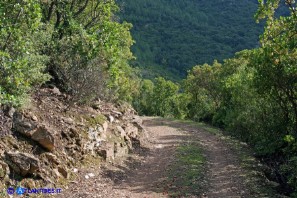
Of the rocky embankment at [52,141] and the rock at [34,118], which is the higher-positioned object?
the rock at [34,118]

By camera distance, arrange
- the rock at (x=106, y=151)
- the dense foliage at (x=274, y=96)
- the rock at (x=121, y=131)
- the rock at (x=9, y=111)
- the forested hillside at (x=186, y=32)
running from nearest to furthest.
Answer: the rock at (x=9, y=111)
the dense foliage at (x=274, y=96)
the rock at (x=106, y=151)
the rock at (x=121, y=131)
the forested hillside at (x=186, y=32)

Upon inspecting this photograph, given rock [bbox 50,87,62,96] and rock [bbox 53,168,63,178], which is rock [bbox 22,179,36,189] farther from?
rock [bbox 50,87,62,96]

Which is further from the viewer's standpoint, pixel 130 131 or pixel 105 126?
pixel 130 131

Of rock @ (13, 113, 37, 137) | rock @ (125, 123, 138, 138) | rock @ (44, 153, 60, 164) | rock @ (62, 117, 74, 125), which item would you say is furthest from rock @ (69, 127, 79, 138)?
rock @ (125, 123, 138, 138)

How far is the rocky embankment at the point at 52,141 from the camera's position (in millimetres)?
9164

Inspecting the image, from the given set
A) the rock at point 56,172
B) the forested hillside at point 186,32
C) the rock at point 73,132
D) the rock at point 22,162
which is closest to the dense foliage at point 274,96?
the rock at point 73,132

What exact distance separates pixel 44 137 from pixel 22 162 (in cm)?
132

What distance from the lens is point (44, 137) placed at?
1030 cm

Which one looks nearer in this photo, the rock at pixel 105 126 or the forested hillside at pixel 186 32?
the rock at pixel 105 126

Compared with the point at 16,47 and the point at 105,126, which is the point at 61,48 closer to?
the point at 105,126

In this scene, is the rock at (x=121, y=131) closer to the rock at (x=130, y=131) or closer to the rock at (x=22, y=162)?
the rock at (x=130, y=131)

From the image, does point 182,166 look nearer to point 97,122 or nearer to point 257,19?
point 97,122

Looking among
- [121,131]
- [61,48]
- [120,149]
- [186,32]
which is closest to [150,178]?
[120,149]

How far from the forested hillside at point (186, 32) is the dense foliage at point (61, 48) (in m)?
110
